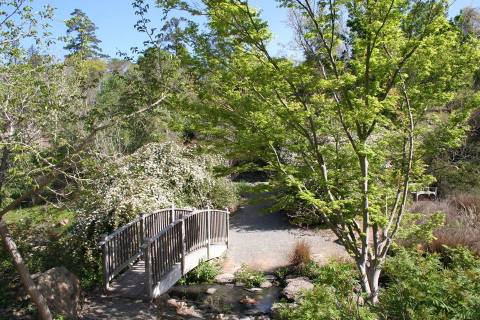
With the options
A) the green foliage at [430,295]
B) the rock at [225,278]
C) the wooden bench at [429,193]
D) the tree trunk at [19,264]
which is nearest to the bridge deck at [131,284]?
the rock at [225,278]

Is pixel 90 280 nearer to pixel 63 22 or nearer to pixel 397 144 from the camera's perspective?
pixel 63 22

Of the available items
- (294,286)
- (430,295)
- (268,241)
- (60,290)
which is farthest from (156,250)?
(430,295)

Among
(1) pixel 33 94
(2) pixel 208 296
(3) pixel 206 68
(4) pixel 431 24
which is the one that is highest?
(4) pixel 431 24

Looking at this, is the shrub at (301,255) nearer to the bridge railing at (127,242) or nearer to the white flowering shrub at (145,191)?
the white flowering shrub at (145,191)

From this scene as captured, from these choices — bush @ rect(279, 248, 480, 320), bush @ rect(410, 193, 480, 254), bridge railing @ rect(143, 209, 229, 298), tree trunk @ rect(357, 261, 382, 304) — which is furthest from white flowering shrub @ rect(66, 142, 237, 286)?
bush @ rect(410, 193, 480, 254)

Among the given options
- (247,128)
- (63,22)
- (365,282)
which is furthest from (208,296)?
(63,22)

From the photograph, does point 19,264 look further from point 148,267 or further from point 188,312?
point 188,312

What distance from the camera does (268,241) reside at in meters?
12.3

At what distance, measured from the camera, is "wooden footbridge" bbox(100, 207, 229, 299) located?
26.1ft

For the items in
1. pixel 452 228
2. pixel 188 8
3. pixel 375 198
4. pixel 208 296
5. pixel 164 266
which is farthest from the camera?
pixel 452 228

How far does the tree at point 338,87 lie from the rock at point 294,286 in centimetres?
246

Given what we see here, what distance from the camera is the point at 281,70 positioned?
5.57 meters

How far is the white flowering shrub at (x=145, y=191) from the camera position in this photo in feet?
31.6

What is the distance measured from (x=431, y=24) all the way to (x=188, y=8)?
3.10 metres
